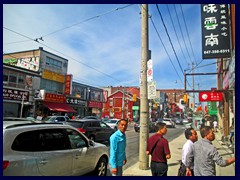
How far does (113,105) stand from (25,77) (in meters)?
31.1

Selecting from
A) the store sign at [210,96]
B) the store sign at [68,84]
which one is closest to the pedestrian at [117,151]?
the store sign at [210,96]

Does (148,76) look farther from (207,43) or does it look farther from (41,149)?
(207,43)

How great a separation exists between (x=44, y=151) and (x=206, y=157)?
9.87 feet

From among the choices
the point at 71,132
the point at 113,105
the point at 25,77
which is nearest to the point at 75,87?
the point at 25,77

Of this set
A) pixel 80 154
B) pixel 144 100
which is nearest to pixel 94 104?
pixel 144 100

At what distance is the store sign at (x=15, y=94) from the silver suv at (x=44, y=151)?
20.3 m

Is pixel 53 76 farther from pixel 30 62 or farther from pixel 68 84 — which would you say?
pixel 30 62

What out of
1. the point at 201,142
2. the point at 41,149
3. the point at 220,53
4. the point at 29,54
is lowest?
the point at 41,149

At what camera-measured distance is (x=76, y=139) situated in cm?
539

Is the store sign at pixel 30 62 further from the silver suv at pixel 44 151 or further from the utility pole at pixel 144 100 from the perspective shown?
the silver suv at pixel 44 151

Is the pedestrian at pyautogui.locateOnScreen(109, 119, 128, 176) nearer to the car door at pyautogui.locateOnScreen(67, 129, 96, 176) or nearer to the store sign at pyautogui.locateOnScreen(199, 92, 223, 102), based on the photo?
the car door at pyautogui.locateOnScreen(67, 129, 96, 176)

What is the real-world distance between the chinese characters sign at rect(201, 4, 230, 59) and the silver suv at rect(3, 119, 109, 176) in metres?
7.54

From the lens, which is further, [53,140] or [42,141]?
[53,140]
